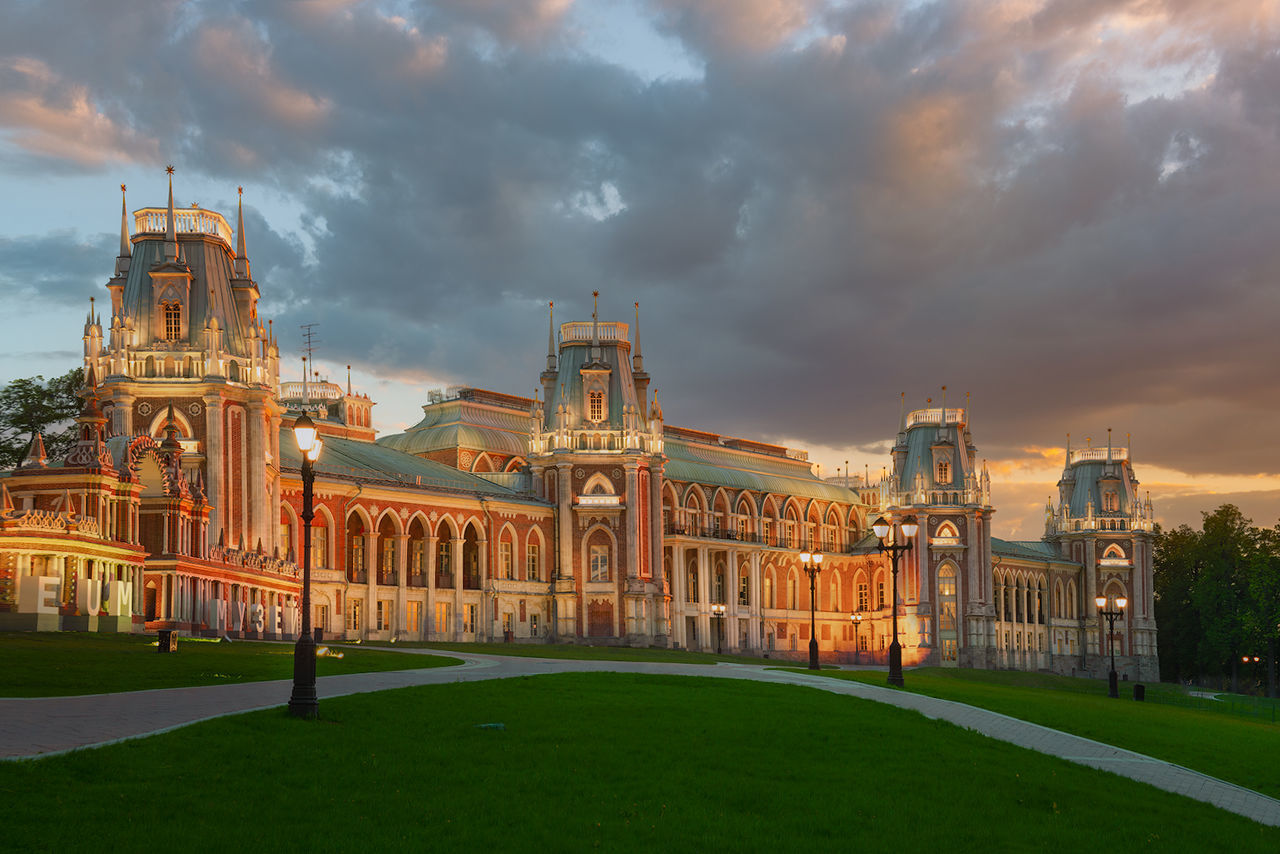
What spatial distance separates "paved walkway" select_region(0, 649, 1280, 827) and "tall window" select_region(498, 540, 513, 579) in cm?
5087

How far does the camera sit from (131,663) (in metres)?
32.0

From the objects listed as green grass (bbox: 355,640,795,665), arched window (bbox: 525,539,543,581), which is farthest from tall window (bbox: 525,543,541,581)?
green grass (bbox: 355,640,795,665)

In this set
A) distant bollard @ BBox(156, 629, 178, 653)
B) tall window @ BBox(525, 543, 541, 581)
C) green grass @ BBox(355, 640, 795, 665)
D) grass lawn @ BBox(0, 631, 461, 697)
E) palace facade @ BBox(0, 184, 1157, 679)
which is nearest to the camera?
grass lawn @ BBox(0, 631, 461, 697)

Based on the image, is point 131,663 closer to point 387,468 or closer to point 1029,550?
point 387,468

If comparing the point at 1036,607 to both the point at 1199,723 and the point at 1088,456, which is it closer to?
the point at 1088,456

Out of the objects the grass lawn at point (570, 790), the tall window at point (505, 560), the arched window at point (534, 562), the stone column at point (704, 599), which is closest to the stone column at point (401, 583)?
the tall window at point (505, 560)

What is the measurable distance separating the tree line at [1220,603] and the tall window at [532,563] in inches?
1975

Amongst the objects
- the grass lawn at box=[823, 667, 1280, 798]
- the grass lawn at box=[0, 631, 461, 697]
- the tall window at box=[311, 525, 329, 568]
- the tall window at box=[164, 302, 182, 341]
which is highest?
the tall window at box=[164, 302, 182, 341]

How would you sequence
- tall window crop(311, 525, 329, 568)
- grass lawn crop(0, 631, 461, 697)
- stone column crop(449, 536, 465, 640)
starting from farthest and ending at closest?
stone column crop(449, 536, 465, 640)
tall window crop(311, 525, 329, 568)
grass lawn crop(0, 631, 461, 697)

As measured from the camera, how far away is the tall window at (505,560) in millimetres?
87312

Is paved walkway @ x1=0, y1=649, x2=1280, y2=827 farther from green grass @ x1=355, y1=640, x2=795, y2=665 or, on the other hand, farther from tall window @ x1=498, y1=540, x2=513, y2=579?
tall window @ x1=498, y1=540, x2=513, y2=579

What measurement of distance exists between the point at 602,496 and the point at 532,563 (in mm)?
6177

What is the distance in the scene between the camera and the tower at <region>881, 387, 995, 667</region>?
107 metres

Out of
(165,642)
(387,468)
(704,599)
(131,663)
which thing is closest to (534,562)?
(387,468)
